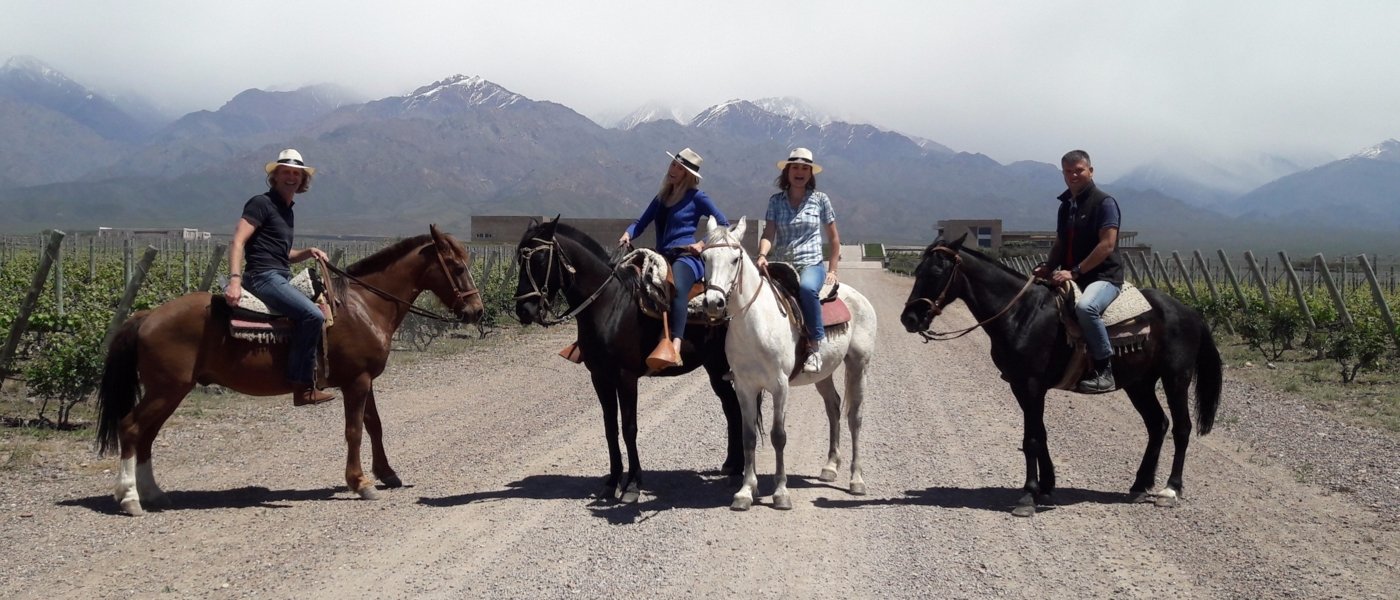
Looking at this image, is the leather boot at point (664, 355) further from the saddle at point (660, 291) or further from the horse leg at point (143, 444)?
the horse leg at point (143, 444)

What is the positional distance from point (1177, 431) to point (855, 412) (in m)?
2.43

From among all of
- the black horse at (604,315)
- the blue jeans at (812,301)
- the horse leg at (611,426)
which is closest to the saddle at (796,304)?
the blue jeans at (812,301)

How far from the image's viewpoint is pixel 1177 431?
813 centimetres

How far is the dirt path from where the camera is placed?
232 inches

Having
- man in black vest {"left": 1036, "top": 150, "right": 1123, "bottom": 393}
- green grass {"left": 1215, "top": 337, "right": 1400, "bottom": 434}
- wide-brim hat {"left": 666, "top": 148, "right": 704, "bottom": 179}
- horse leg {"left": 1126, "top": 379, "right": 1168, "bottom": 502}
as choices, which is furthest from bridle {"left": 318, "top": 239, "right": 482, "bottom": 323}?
green grass {"left": 1215, "top": 337, "right": 1400, "bottom": 434}

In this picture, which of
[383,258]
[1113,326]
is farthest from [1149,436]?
[383,258]

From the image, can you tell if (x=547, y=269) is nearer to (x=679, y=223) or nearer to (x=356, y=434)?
(x=679, y=223)

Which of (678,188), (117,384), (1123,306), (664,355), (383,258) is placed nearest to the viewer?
(664,355)

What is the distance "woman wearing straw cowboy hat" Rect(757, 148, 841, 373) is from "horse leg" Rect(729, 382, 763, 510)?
1.87 feet

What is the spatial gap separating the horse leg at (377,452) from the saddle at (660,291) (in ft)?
7.50

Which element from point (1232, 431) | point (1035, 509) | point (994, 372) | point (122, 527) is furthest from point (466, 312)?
point (994, 372)

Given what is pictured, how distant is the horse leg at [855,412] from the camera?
8078 millimetres

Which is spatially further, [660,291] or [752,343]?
[660,291]

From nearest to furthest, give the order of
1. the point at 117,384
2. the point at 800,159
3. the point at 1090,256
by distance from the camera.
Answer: the point at 117,384
the point at 1090,256
the point at 800,159
